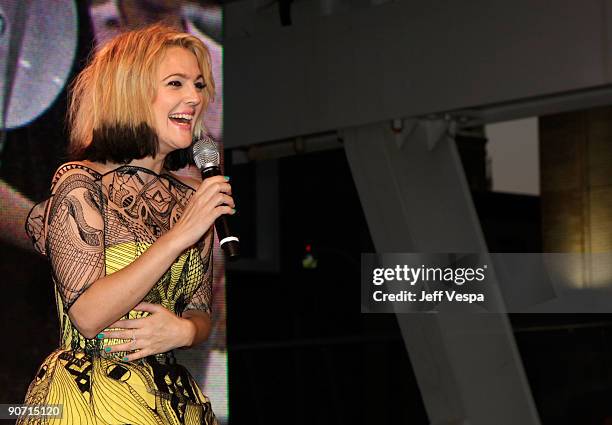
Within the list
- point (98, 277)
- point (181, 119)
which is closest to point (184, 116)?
point (181, 119)

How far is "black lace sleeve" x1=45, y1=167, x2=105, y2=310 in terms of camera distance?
1.58 m

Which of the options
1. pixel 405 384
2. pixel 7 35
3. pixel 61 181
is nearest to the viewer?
pixel 61 181

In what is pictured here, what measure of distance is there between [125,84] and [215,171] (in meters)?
0.22

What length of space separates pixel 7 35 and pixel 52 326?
1.00 meters

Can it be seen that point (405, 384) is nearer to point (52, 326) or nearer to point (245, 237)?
point (245, 237)

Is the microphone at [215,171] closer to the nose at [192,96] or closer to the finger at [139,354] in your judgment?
the nose at [192,96]

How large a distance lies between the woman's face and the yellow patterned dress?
115mm

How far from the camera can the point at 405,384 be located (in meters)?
7.20

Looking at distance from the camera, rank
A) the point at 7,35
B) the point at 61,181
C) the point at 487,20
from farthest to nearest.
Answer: the point at 487,20
the point at 7,35
the point at 61,181

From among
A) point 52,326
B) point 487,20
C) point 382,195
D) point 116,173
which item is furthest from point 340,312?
point 116,173

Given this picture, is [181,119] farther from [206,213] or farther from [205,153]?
[206,213]

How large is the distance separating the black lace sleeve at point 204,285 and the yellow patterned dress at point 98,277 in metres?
0.04

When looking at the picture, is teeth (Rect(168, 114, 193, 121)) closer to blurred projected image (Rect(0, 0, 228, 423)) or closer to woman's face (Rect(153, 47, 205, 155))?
woman's face (Rect(153, 47, 205, 155))

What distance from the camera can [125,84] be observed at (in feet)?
5.48
